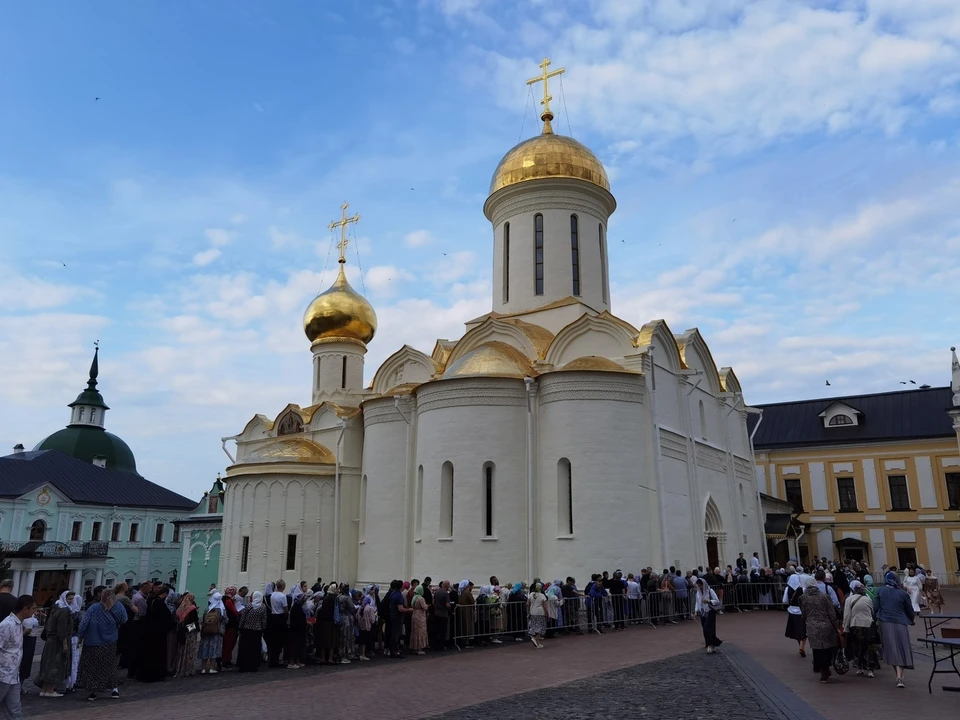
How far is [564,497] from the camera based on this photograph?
17625mm

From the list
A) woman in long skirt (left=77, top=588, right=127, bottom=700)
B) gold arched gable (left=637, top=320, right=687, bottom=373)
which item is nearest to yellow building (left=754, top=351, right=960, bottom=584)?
gold arched gable (left=637, top=320, right=687, bottom=373)

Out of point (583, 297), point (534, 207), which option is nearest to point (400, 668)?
point (583, 297)

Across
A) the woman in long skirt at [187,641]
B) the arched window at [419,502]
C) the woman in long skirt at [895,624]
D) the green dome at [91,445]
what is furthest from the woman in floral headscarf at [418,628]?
the green dome at [91,445]

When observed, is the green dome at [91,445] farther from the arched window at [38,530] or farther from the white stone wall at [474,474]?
the white stone wall at [474,474]

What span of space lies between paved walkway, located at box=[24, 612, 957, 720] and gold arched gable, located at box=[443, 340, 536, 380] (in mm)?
7973

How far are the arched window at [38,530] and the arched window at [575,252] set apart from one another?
32098 millimetres

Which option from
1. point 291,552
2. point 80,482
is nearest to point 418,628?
point 291,552

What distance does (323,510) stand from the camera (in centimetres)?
2241

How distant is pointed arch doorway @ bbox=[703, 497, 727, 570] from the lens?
20828mm

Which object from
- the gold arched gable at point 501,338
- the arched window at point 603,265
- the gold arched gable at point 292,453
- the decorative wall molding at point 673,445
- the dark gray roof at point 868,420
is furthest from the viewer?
the dark gray roof at point 868,420

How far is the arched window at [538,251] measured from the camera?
22.9m

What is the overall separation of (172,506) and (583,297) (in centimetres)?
3318

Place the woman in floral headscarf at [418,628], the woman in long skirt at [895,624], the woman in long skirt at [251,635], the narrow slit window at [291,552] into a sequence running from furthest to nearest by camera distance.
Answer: the narrow slit window at [291,552] < the woman in floral headscarf at [418,628] < the woman in long skirt at [251,635] < the woman in long skirt at [895,624]

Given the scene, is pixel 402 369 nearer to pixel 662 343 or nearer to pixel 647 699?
pixel 662 343
